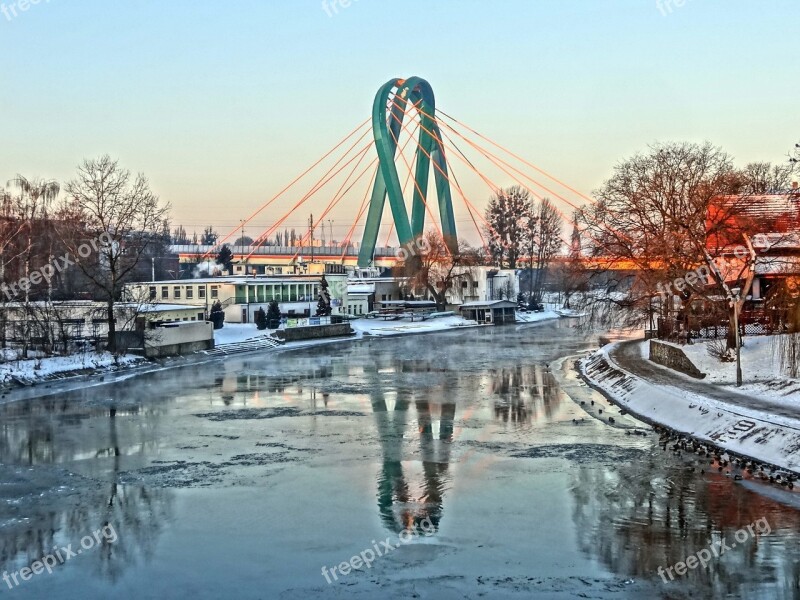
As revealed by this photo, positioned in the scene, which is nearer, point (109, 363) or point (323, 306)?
point (109, 363)

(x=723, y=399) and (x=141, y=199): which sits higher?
(x=141, y=199)

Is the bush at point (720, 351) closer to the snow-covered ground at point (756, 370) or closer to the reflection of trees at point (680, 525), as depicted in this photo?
the snow-covered ground at point (756, 370)

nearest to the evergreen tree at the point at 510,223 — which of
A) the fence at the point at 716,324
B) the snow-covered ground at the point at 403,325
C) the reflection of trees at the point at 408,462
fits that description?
the snow-covered ground at the point at 403,325

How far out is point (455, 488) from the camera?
14273 millimetres

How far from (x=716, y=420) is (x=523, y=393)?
8613 mm

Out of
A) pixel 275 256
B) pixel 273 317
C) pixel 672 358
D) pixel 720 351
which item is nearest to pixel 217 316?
pixel 273 317

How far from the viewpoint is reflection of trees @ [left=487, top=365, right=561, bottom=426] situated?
2214 cm

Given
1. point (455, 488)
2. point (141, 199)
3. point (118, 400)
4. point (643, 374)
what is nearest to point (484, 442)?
point (455, 488)

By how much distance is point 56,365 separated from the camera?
31922mm

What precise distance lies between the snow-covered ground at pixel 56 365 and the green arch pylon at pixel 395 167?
1500 inches

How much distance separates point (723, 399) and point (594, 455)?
5.21 metres

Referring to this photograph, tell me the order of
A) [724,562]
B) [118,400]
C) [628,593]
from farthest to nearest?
[118,400], [724,562], [628,593]

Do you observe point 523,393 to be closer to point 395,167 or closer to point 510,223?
point 395,167

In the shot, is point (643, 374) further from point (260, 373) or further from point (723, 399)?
point (260, 373)
